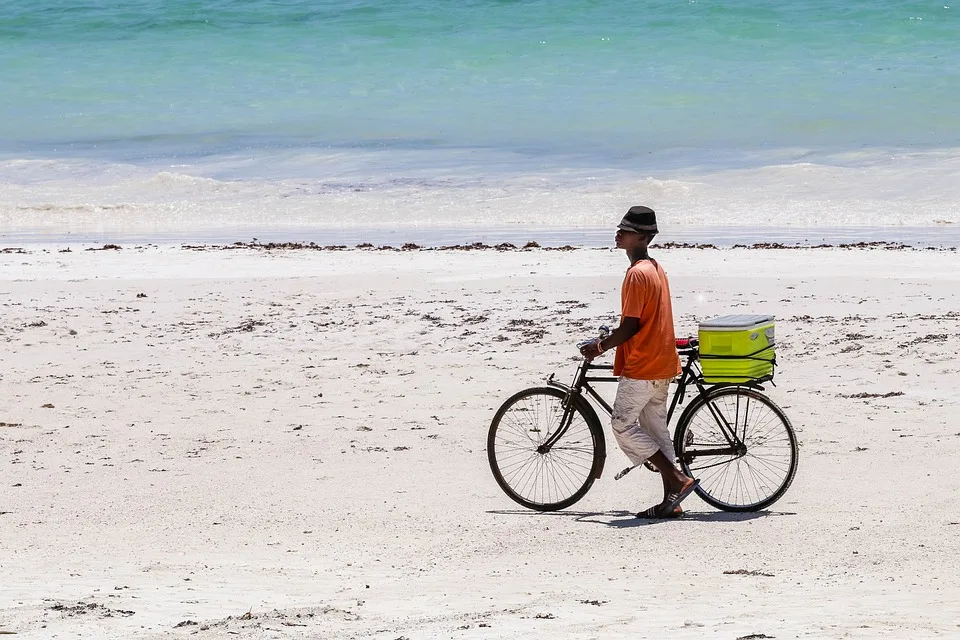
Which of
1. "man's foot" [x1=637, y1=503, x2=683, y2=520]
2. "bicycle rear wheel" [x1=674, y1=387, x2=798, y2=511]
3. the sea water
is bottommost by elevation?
"man's foot" [x1=637, y1=503, x2=683, y2=520]

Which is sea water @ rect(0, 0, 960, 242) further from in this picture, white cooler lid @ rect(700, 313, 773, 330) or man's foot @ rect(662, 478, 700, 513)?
man's foot @ rect(662, 478, 700, 513)

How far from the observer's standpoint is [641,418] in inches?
250

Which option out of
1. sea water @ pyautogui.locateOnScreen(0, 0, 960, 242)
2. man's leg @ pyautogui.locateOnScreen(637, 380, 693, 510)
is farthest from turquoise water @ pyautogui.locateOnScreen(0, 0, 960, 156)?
man's leg @ pyautogui.locateOnScreen(637, 380, 693, 510)

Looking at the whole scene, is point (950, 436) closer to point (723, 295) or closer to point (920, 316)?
point (920, 316)

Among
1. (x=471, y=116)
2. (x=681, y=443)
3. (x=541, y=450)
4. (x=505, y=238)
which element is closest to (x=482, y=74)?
(x=471, y=116)

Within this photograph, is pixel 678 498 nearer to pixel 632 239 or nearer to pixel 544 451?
pixel 544 451

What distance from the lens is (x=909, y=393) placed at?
8.95 m

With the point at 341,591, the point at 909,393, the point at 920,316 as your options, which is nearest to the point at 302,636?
the point at 341,591

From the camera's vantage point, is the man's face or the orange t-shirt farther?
the man's face

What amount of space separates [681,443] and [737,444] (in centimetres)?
28

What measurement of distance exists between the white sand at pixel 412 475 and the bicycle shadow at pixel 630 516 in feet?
0.09

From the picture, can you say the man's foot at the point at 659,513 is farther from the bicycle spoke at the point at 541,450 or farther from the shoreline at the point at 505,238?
the shoreline at the point at 505,238

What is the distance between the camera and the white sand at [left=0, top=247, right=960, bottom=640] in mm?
4824

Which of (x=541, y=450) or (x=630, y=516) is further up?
(x=541, y=450)
